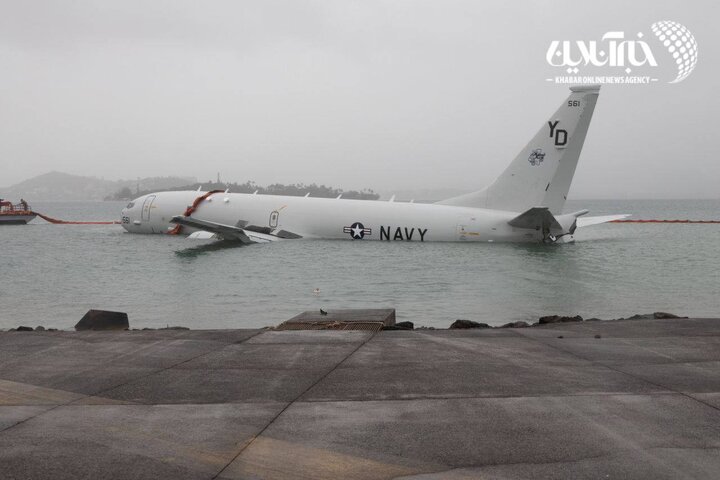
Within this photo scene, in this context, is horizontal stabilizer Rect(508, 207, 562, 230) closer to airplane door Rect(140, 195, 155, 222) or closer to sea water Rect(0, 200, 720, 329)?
sea water Rect(0, 200, 720, 329)

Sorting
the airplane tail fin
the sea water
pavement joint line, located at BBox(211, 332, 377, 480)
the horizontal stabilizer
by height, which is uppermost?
the airplane tail fin

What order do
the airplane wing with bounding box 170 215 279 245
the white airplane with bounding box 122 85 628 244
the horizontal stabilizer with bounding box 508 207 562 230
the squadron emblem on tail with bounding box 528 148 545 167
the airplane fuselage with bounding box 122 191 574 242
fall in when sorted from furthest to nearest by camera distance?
the airplane fuselage with bounding box 122 191 574 242
the airplane wing with bounding box 170 215 279 245
the squadron emblem on tail with bounding box 528 148 545 167
the white airplane with bounding box 122 85 628 244
the horizontal stabilizer with bounding box 508 207 562 230

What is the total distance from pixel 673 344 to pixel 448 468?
23.4ft

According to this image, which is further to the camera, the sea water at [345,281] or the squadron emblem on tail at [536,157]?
the squadron emblem on tail at [536,157]

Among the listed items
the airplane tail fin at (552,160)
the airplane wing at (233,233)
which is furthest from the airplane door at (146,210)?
the airplane tail fin at (552,160)

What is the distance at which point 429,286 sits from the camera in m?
31.9

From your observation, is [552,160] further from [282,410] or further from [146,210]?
[282,410]

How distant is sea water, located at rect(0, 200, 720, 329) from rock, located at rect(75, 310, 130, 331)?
4.60 m

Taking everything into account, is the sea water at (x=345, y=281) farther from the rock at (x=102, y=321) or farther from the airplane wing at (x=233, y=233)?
the rock at (x=102, y=321)

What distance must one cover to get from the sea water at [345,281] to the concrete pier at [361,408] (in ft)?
34.0

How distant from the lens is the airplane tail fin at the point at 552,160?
1934 inches

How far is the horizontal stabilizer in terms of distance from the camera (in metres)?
47.1

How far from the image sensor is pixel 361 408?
7328 millimetres

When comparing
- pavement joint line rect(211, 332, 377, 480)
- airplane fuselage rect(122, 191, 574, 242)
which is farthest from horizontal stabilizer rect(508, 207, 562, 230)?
pavement joint line rect(211, 332, 377, 480)
